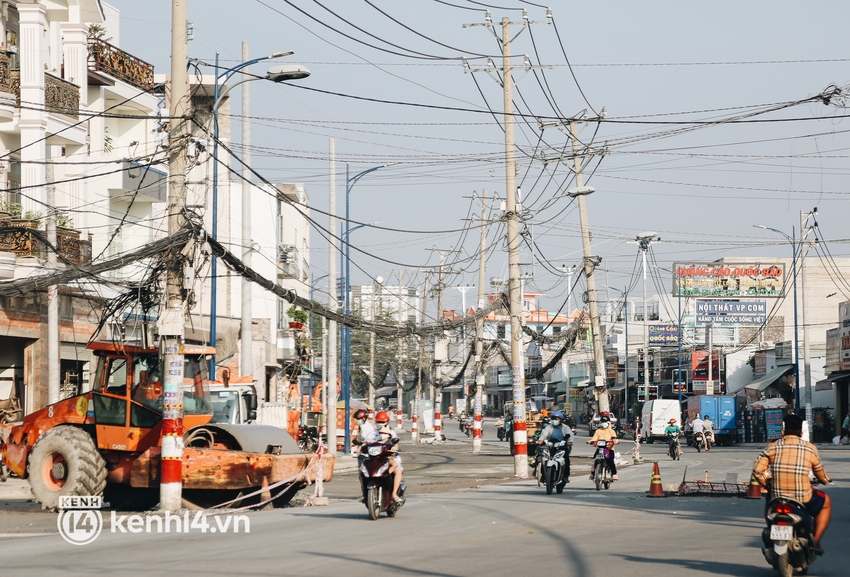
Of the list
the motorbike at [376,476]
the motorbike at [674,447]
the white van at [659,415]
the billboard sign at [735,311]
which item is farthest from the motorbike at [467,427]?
the motorbike at [376,476]

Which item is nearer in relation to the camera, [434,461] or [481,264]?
[434,461]

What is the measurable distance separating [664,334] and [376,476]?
70432mm

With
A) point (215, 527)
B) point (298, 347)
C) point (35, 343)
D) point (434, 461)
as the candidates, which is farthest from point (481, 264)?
point (215, 527)

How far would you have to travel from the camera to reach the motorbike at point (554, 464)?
21172 mm

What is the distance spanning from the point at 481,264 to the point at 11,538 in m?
43.1

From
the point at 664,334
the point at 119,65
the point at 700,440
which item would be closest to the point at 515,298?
the point at 119,65

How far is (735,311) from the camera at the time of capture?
71750 mm

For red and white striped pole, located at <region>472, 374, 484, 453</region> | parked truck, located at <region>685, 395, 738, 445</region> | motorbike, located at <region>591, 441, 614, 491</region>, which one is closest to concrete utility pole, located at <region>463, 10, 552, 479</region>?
motorbike, located at <region>591, 441, 614, 491</region>

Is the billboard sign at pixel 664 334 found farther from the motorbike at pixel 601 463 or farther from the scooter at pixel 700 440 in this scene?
the motorbike at pixel 601 463

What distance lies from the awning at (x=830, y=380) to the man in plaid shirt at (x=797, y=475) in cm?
4944

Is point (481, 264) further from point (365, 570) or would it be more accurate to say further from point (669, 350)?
point (365, 570)

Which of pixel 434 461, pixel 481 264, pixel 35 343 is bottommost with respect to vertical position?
pixel 434 461

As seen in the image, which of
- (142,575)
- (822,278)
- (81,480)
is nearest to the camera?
(142,575)

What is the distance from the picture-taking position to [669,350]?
87438mm
